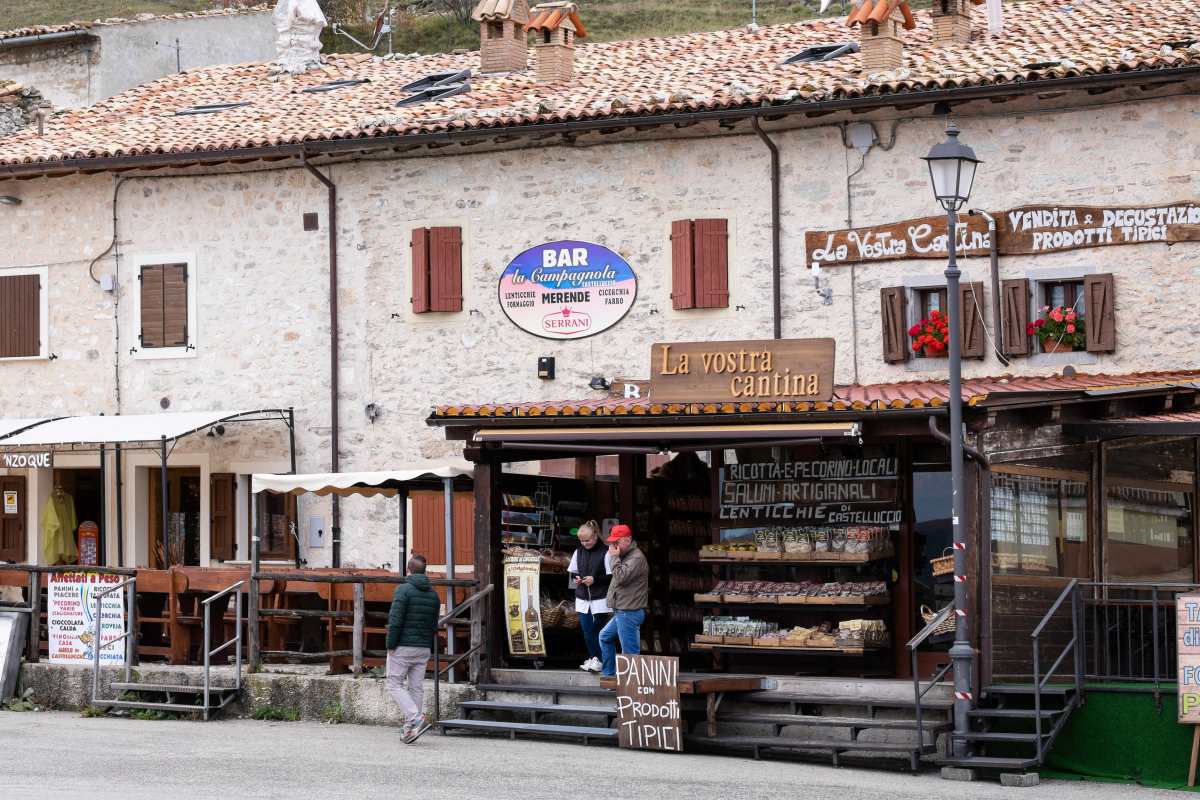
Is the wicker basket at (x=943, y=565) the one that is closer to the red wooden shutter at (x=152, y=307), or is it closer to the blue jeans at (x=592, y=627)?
the blue jeans at (x=592, y=627)

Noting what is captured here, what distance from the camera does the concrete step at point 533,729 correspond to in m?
14.6

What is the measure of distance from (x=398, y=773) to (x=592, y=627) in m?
3.52

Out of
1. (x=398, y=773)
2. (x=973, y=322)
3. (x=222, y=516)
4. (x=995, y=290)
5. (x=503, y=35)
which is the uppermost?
(x=503, y=35)

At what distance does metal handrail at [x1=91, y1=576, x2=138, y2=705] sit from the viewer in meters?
17.1

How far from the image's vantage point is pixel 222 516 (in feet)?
69.1

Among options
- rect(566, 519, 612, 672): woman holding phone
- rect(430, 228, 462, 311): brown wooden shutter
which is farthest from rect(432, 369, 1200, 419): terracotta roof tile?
rect(430, 228, 462, 311): brown wooden shutter

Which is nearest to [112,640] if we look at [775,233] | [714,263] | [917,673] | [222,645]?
[222,645]

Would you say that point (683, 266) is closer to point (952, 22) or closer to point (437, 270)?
point (437, 270)

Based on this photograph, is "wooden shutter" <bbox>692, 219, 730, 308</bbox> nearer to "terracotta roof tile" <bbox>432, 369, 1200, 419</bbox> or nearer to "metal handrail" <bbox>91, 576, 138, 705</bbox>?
"terracotta roof tile" <bbox>432, 369, 1200, 419</bbox>

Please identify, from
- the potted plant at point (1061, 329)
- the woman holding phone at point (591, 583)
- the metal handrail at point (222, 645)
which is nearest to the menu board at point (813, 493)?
the woman holding phone at point (591, 583)

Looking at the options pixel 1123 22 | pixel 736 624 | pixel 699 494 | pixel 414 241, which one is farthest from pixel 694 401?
pixel 1123 22

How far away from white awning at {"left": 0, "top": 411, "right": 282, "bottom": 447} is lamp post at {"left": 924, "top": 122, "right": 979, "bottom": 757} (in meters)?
8.91

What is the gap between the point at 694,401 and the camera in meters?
15.0

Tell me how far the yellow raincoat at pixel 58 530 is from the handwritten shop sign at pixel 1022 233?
945 cm
